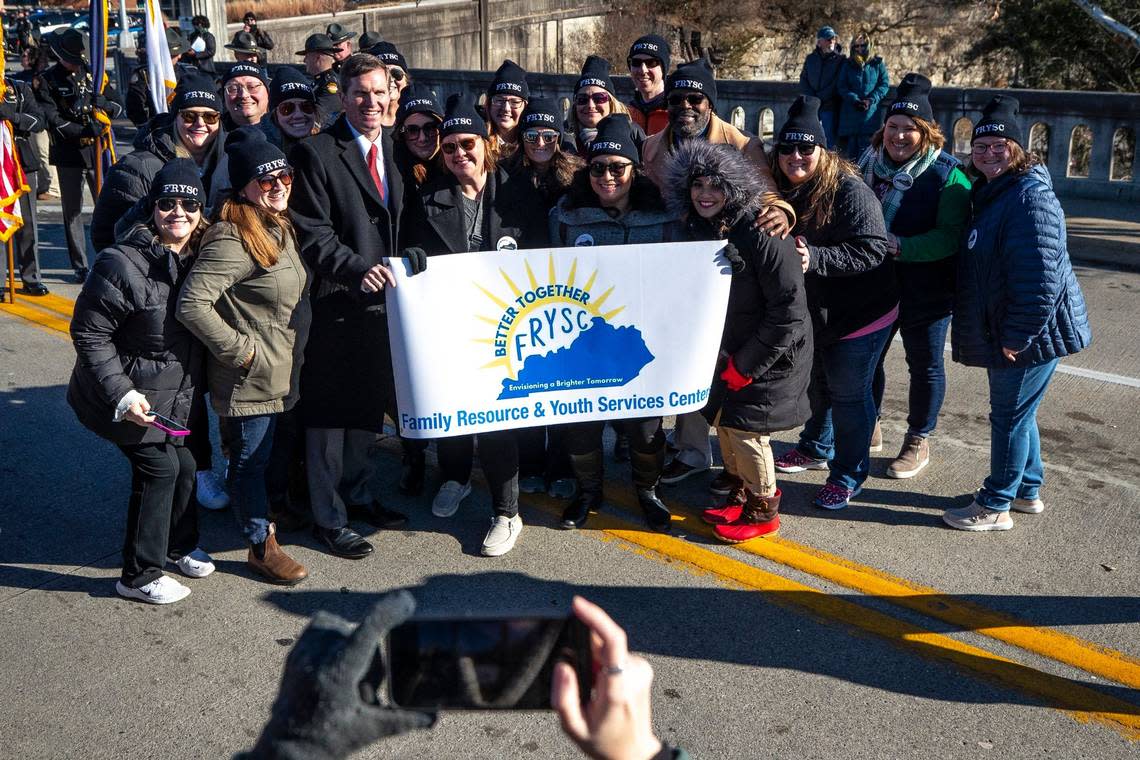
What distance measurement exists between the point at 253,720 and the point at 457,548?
4.93 ft

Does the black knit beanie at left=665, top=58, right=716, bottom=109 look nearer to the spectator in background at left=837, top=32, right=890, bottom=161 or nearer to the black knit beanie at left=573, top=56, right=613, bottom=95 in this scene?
the black knit beanie at left=573, top=56, right=613, bottom=95

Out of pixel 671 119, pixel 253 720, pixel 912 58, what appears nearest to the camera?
pixel 253 720

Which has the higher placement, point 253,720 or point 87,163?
point 87,163

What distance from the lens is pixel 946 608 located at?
→ 478 centimetres

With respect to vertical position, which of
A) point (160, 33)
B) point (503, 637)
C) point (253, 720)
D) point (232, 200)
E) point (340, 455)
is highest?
point (160, 33)

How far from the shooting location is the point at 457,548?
17.7 ft

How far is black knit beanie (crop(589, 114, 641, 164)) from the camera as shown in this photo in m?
5.14

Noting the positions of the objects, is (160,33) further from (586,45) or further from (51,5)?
(51,5)

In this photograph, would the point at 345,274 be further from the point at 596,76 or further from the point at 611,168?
the point at 596,76

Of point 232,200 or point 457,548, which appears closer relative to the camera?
point 232,200

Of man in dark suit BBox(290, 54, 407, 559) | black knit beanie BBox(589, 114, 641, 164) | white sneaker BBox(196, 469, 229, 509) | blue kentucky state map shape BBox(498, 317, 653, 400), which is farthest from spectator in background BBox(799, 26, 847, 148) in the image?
white sneaker BBox(196, 469, 229, 509)

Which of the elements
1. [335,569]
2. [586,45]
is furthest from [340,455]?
[586,45]

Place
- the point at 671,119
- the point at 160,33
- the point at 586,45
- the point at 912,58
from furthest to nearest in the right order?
1. the point at 586,45
2. the point at 912,58
3. the point at 160,33
4. the point at 671,119

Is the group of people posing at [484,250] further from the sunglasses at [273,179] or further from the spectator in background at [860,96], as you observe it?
the spectator in background at [860,96]
